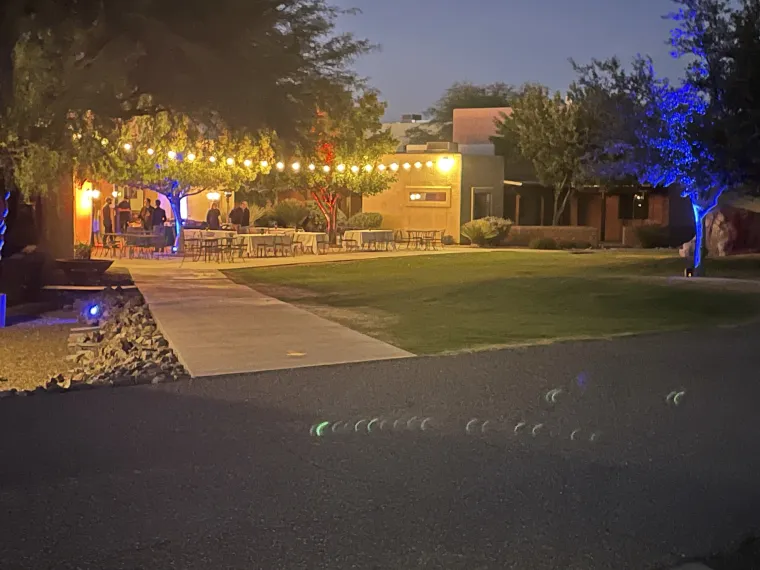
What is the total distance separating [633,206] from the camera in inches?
1709

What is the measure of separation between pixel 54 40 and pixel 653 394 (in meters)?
10.2

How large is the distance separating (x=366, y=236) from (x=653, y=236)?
1256 cm

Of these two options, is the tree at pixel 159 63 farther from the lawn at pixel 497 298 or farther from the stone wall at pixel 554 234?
the stone wall at pixel 554 234

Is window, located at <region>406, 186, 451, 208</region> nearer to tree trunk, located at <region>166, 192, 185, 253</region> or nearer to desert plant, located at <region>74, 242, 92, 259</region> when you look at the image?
tree trunk, located at <region>166, 192, 185, 253</region>

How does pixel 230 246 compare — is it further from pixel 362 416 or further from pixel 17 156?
pixel 362 416

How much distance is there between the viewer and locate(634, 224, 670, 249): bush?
122 ft

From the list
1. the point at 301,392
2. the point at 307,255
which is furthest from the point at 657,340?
the point at 307,255

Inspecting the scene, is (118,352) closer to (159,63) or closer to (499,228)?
(159,63)

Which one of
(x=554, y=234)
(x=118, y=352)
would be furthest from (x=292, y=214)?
(x=118, y=352)

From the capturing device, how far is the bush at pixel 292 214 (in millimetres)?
41625

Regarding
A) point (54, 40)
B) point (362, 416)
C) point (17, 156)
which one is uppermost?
point (54, 40)

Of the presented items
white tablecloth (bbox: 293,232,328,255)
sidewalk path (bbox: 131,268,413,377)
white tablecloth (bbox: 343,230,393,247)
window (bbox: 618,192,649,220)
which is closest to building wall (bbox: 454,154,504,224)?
white tablecloth (bbox: 343,230,393,247)

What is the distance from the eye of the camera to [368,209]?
39.7m

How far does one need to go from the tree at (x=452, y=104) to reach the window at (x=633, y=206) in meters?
29.2
